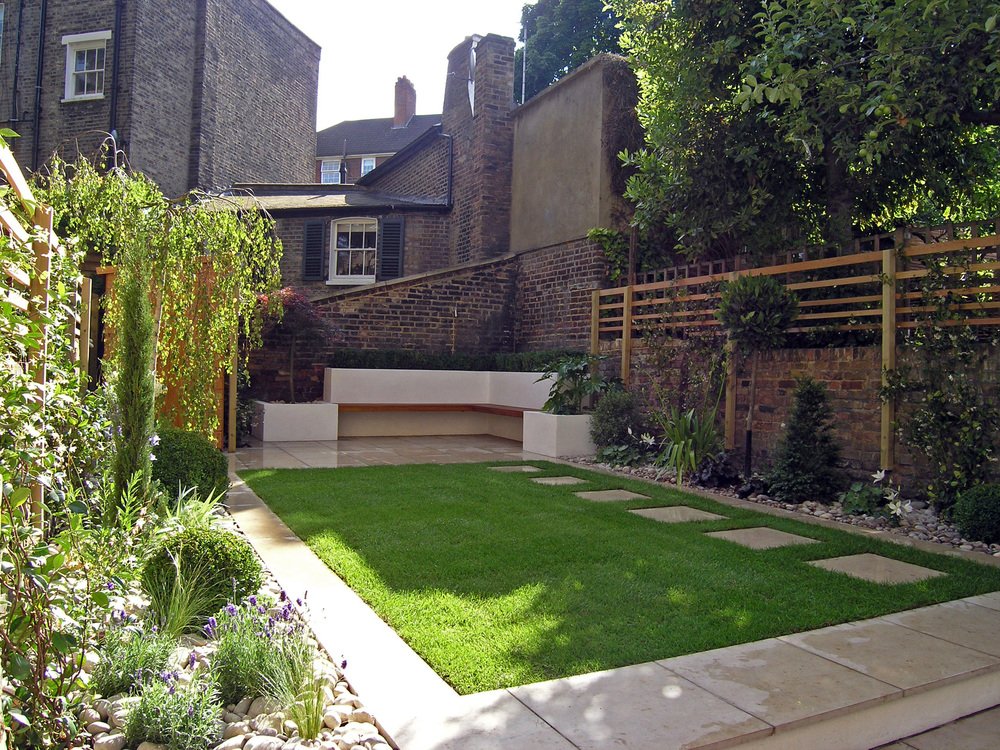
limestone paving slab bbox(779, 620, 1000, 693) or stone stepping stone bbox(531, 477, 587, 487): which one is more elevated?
limestone paving slab bbox(779, 620, 1000, 693)

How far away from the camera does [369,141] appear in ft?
96.3

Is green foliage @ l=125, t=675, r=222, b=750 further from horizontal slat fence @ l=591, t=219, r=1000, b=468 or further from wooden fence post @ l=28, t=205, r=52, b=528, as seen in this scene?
horizontal slat fence @ l=591, t=219, r=1000, b=468

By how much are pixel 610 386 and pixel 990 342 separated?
452cm

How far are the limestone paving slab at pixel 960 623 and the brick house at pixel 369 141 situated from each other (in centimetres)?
2725

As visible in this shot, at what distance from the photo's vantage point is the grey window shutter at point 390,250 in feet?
50.3

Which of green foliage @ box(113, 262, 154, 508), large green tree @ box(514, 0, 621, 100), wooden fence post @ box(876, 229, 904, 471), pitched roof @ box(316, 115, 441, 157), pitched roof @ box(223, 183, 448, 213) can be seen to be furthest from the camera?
pitched roof @ box(316, 115, 441, 157)

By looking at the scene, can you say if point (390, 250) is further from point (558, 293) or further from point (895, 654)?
point (895, 654)

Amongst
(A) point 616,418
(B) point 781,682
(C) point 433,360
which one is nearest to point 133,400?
(B) point 781,682

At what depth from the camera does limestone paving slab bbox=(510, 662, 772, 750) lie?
7.46 ft

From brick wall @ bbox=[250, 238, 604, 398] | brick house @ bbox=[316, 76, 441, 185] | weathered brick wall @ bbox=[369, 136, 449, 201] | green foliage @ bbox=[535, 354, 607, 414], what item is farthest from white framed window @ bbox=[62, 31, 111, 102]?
green foliage @ bbox=[535, 354, 607, 414]

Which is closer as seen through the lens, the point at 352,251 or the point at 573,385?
the point at 573,385

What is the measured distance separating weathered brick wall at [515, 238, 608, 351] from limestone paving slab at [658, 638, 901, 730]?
8.72 meters

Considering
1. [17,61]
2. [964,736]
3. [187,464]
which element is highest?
[17,61]

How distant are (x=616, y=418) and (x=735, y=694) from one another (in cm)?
664
